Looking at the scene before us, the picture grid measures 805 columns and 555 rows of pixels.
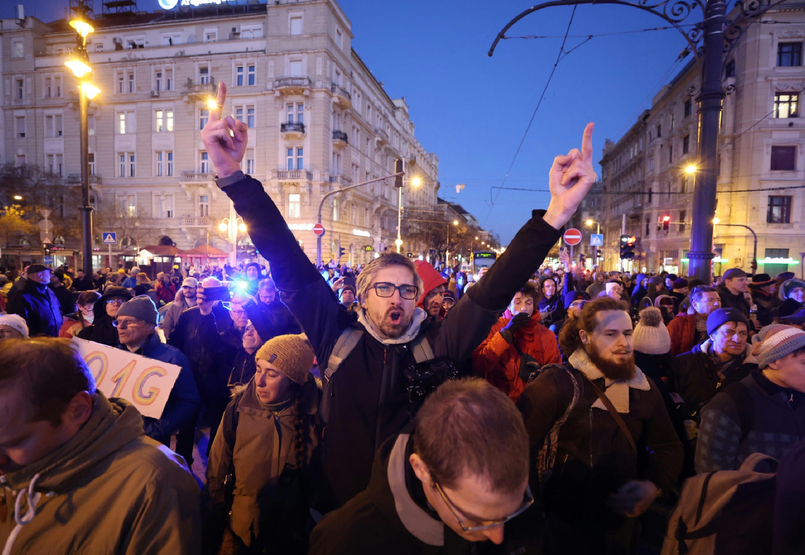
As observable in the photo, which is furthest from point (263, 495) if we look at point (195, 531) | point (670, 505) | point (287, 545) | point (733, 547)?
point (670, 505)

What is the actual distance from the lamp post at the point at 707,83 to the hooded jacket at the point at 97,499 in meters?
7.11

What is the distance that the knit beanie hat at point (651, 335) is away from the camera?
3.59m

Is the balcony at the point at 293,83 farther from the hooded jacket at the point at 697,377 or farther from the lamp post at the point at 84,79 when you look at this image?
the hooded jacket at the point at 697,377

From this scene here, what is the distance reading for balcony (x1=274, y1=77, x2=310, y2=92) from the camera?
35.7 meters

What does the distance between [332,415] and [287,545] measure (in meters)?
1.20

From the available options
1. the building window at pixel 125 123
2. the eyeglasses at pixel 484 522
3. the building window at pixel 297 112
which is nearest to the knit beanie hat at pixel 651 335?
the eyeglasses at pixel 484 522

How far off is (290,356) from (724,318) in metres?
3.53

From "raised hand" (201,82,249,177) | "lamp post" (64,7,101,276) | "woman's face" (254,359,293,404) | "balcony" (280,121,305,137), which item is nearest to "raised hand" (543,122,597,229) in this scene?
"raised hand" (201,82,249,177)

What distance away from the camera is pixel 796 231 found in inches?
1166

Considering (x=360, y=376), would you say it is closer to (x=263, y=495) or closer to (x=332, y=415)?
(x=332, y=415)

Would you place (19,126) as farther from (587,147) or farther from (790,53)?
(790,53)

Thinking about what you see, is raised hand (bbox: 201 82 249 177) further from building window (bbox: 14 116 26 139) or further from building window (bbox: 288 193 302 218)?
building window (bbox: 14 116 26 139)

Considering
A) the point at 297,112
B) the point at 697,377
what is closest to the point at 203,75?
the point at 297,112

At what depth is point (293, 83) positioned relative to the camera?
1419 inches
